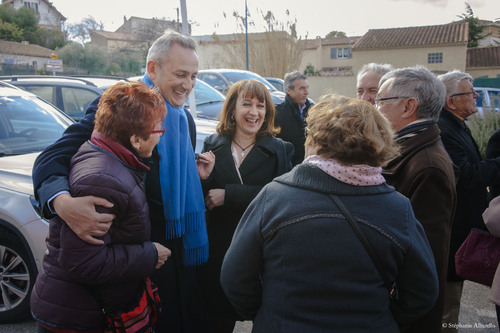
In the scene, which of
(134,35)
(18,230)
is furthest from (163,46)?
(134,35)

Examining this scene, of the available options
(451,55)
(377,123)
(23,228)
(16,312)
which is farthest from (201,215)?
(451,55)

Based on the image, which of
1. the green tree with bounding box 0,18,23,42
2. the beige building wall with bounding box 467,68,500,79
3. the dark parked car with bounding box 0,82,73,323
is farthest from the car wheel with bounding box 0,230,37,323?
the green tree with bounding box 0,18,23,42

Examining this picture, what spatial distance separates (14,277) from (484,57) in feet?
139

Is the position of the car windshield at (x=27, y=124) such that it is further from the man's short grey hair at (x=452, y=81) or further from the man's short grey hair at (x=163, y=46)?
the man's short grey hair at (x=452, y=81)

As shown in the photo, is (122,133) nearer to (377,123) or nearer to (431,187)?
(377,123)

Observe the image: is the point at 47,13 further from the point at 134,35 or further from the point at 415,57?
the point at 415,57

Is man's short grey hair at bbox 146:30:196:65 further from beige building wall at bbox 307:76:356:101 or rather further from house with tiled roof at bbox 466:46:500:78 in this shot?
house with tiled roof at bbox 466:46:500:78

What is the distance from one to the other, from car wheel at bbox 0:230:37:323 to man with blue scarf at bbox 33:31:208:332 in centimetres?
152

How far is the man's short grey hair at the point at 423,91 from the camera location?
7.45ft

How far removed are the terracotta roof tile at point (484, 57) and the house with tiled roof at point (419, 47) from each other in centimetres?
198

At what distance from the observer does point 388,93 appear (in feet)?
7.73

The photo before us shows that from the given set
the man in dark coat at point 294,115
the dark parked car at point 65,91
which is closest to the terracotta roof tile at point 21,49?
the dark parked car at point 65,91

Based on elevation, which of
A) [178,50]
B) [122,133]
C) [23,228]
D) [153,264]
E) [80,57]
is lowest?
[23,228]

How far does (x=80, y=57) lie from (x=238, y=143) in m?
39.6
